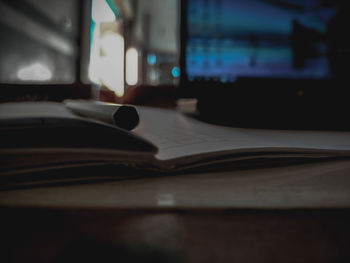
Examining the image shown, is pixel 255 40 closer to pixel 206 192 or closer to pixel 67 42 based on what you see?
pixel 206 192

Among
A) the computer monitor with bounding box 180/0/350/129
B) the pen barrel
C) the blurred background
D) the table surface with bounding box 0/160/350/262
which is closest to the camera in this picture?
the table surface with bounding box 0/160/350/262

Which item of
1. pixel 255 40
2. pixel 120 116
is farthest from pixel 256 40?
pixel 120 116

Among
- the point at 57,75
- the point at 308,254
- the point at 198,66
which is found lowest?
the point at 308,254

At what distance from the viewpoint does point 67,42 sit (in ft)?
7.63

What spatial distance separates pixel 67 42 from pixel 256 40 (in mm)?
2197

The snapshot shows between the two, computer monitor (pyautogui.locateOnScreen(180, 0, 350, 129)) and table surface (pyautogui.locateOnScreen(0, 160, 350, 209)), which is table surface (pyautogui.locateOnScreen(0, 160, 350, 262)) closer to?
table surface (pyautogui.locateOnScreen(0, 160, 350, 209))

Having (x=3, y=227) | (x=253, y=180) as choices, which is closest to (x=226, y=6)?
(x=253, y=180)

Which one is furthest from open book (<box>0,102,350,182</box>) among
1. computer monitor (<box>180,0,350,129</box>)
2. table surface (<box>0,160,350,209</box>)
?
computer monitor (<box>180,0,350,129</box>)

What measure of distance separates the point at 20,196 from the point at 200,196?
A: 137 mm

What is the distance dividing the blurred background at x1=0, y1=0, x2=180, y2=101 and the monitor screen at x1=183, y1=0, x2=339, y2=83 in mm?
63

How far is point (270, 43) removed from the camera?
0.53 meters

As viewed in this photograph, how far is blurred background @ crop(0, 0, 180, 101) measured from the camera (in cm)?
138

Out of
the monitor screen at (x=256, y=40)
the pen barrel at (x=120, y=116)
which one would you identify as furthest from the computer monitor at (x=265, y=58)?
the pen barrel at (x=120, y=116)

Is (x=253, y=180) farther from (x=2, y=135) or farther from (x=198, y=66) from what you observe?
(x=198, y=66)
